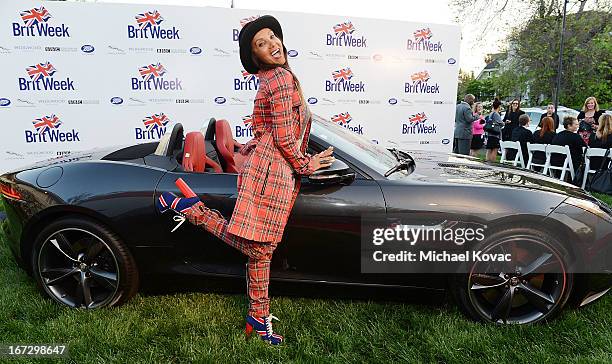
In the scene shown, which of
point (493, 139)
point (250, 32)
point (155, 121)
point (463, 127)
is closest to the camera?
point (250, 32)

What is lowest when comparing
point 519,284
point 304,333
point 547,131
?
point 304,333

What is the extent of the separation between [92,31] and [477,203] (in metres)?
6.04

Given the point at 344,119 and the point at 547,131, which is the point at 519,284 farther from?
the point at 547,131

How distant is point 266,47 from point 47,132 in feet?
18.3

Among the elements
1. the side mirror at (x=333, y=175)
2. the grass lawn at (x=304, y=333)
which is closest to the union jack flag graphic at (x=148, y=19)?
the grass lawn at (x=304, y=333)

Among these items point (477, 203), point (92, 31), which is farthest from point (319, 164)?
point (92, 31)

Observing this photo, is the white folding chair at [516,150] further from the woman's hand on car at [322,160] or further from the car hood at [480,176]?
the woman's hand on car at [322,160]

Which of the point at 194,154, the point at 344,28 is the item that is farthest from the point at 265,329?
the point at 344,28

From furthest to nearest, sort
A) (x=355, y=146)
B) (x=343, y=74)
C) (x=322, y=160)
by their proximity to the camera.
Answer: (x=343, y=74)
(x=355, y=146)
(x=322, y=160)

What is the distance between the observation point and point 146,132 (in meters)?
6.52

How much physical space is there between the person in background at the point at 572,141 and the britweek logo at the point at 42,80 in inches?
294

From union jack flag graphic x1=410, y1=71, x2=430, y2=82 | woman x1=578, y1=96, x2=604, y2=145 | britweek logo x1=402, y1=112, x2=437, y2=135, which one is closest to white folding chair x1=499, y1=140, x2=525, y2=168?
woman x1=578, y1=96, x2=604, y2=145

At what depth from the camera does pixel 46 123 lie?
20.4ft

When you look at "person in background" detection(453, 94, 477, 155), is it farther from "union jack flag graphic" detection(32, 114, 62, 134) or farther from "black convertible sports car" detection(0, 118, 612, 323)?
"union jack flag graphic" detection(32, 114, 62, 134)
